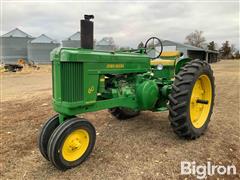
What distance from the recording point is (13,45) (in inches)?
1362

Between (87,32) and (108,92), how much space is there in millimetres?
1046

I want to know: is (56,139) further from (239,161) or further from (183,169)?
(239,161)

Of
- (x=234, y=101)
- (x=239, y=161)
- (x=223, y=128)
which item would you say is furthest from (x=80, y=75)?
(x=234, y=101)

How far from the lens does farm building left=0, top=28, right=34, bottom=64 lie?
33.8 m

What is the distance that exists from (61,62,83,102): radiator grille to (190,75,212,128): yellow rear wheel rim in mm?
2181

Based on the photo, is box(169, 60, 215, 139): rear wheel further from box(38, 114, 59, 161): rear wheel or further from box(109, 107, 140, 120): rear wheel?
box(38, 114, 59, 161): rear wheel

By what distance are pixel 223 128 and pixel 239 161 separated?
1.32 meters

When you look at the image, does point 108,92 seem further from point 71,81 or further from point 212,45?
point 212,45

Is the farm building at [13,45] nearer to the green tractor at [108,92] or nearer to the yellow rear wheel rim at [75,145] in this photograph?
the green tractor at [108,92]

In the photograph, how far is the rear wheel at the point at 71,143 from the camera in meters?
2.92

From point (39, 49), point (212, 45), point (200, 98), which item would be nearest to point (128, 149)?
point (200, 98)

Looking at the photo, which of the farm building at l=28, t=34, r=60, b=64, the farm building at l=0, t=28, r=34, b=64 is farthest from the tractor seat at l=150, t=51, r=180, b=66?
the farm building at l=0, t=28, r=34, b=64

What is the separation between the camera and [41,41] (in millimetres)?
34125

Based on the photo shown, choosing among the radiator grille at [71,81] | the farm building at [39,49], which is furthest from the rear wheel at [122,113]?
the farm building at [39,49]
